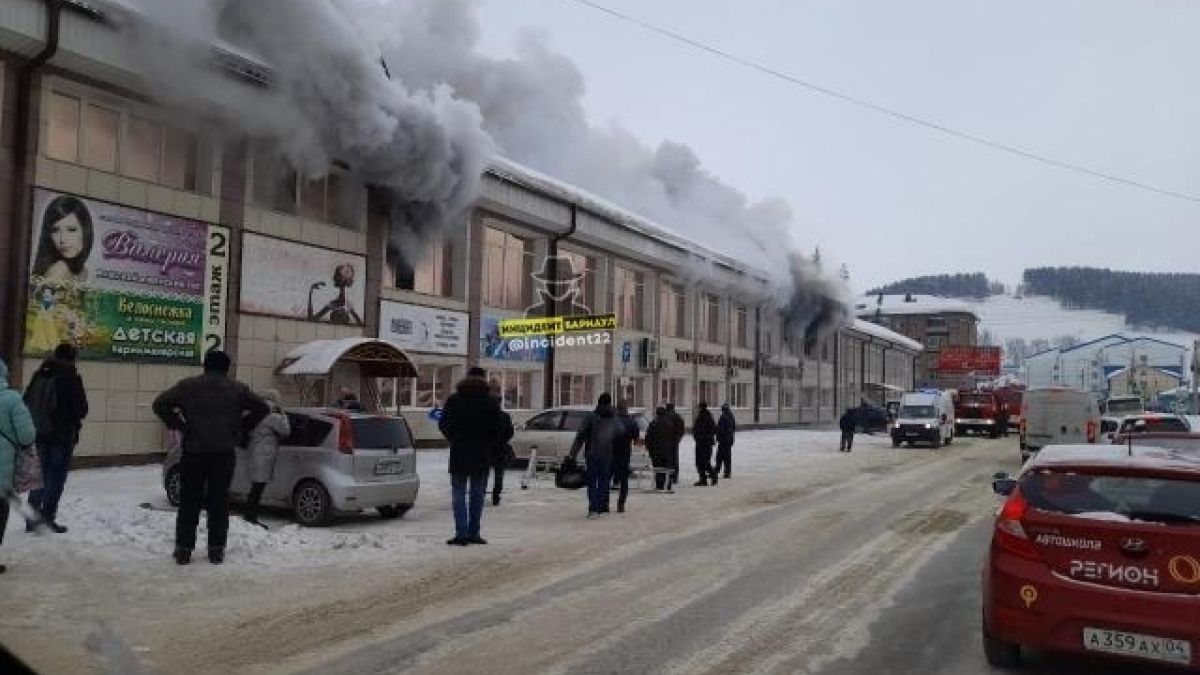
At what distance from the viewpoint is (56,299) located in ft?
53.4

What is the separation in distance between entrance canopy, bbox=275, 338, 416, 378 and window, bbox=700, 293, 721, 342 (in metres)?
23.2

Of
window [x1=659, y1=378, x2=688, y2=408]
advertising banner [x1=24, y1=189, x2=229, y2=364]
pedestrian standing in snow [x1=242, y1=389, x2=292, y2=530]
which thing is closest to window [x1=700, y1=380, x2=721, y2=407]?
window [x1=659, y1=378, x2=688, y2=408]

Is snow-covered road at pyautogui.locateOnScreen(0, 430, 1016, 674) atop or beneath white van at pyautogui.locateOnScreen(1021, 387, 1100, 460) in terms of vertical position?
beneath

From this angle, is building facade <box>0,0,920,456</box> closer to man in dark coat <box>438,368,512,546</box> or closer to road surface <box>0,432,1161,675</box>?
road surface <box>0,432,1161,675</box>

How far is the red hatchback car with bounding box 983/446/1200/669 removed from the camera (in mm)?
5422

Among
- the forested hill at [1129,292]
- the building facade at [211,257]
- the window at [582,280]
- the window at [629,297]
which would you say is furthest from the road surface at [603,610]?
the forested hill at [1129,292]

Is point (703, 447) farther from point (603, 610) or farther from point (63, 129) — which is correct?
point (63, 129)

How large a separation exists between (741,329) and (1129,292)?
137591 mm

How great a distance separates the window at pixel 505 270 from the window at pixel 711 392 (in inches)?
581

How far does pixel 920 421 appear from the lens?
123 feet

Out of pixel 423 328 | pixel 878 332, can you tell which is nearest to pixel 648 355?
pixel 423 328

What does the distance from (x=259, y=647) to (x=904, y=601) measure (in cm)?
505

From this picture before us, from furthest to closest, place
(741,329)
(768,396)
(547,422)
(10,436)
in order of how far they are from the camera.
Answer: (768,396), (741,329), (547,422), (10,436)

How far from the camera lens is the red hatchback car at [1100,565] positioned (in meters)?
5.42
